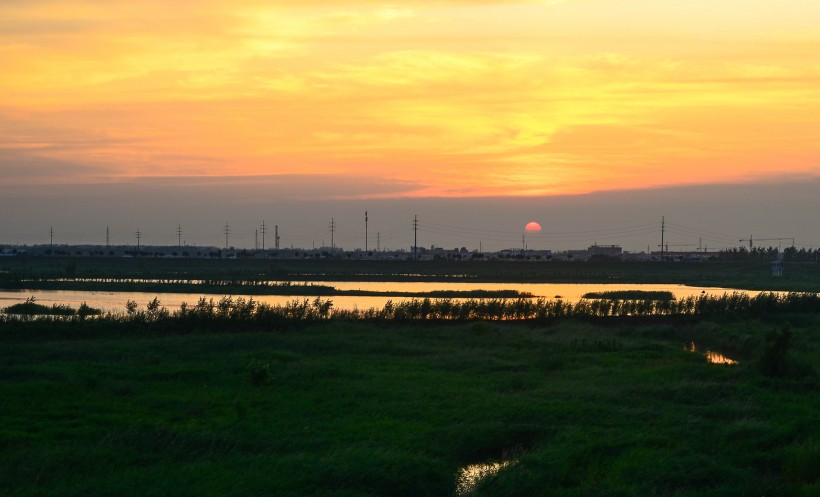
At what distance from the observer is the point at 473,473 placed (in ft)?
56.4

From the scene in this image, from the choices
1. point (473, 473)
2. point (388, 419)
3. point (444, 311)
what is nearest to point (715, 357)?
point (444, 311)

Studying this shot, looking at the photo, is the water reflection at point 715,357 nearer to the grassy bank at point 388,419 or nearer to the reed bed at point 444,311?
the grassy bank at point 388,419

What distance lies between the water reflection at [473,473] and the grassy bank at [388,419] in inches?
10.1

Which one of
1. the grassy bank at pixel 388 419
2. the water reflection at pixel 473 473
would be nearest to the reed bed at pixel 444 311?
the grassy bank at pixel 388 419

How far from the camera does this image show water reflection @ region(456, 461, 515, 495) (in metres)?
16.2

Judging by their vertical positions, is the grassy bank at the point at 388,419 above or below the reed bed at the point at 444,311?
below

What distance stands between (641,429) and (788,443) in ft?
10.2

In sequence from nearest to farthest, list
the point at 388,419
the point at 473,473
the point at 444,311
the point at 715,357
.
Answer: the point at 473,473, the point at 388,419, the point at 715,357, the point at 444,311

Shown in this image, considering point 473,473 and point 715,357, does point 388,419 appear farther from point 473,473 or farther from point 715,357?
point 715,357

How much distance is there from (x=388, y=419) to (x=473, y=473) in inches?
132

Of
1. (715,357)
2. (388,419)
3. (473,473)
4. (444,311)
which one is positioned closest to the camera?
(473,473)

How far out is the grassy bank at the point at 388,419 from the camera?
1578cm

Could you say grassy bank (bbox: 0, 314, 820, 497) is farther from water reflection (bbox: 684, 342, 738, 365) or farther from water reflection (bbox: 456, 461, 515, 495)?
water reflection (bbox: 684, 342, 738, 365)

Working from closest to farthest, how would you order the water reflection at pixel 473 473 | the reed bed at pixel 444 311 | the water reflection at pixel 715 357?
the water reflection at pixel 473 473 → the water reflection at pixel 715 357 → the reed bed at pixel 444 311
